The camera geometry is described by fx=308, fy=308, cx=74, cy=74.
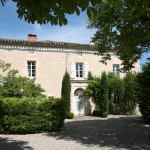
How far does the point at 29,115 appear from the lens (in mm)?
17219

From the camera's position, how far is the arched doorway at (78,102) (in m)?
29.4

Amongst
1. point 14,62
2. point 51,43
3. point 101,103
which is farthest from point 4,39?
point 101,103

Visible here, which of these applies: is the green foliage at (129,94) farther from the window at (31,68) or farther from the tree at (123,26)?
the tree at (123,26)

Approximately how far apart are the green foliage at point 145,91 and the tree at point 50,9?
17.8 metres

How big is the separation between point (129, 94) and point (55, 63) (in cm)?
790

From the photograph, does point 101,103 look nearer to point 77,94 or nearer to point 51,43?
point 77,94

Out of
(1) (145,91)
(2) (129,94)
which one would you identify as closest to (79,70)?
(2) (129,94)

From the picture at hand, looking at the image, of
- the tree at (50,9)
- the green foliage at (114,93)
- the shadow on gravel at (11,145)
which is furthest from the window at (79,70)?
the tree at (50,9)

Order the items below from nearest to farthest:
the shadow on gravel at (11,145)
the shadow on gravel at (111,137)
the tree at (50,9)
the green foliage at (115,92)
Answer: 1. the tree at (50,9)
2. the shadow on gravel at (11,145)
3. the shadow on gravel at (111,137)
4. the green foliage at (115,92)

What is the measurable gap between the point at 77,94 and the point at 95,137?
47.1 feet

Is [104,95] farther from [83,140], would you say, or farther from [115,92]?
[83,140]

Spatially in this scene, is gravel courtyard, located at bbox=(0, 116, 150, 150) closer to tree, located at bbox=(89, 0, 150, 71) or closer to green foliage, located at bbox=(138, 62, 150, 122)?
green foliage, located at bbox=(138, 62, 150, 122)

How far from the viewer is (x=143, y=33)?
13133 millimetres

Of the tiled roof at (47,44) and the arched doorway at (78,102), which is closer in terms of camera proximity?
the tiled roof at (47,44)
